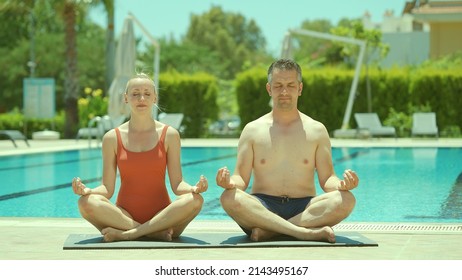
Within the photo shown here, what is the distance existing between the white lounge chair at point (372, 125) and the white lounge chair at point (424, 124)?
598mm

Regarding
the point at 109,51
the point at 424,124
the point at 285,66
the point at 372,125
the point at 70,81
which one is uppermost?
the point at 285,66

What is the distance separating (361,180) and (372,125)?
11311 millimetres

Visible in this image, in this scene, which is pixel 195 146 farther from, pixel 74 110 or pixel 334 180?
pixel 334 180

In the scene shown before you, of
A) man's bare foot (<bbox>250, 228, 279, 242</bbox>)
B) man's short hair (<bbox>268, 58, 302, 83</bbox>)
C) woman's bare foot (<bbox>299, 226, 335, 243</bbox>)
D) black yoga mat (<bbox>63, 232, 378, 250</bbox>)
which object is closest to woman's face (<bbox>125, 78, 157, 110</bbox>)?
man's short hair (<bbox>268, 58, 302, 83</bbox>)

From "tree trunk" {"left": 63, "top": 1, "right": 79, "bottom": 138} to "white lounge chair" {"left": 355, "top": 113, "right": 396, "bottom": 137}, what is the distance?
889cm

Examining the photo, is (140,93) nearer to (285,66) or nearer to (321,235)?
(285,66)

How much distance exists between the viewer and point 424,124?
979 inches

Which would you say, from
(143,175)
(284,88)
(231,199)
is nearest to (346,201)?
(231,199)

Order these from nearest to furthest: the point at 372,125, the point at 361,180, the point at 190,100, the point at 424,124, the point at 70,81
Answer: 1. the point at 361,180
2. the point at 424,124
3. the point at 372,125
4. the point at 190,100
5. the point at 70,81

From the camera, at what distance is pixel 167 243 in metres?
6.34

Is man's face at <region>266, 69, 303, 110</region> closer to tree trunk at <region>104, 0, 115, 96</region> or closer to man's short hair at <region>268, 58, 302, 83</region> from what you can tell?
man's short hair at <region>268, 58, 302, 83</region>

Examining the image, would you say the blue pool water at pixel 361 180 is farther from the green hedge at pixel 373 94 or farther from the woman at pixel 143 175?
the green hedge at pixel 373 94

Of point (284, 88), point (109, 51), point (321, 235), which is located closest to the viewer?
point (321, 235)
